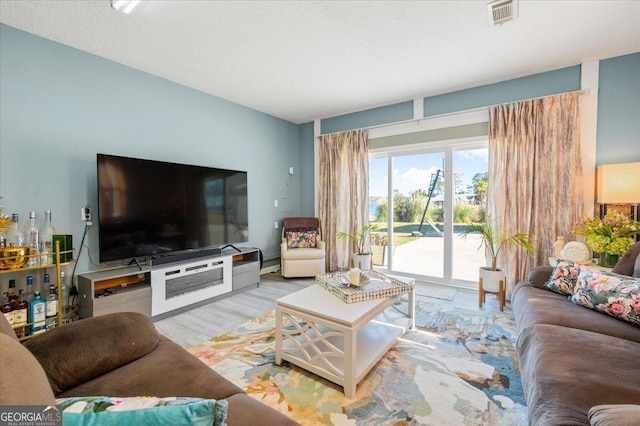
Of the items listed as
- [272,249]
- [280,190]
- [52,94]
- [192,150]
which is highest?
[52,94]

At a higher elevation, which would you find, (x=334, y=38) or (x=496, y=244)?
(x=334, y=38)

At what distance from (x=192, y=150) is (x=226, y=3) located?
1.89 metres

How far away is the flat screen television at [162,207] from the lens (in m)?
2.54

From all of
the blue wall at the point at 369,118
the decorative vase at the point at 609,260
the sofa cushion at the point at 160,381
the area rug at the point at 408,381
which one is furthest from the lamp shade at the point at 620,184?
the sofa cushion at the point at 160,381

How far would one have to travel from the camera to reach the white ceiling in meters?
2.05

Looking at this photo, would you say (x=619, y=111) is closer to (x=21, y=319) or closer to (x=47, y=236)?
(x=47, y=236)

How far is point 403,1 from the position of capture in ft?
6.49

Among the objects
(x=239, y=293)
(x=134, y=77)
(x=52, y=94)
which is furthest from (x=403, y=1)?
(x=239, y=293)

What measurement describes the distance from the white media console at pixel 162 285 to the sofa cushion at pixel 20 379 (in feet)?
7.43

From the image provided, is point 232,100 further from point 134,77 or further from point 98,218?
point 98,218

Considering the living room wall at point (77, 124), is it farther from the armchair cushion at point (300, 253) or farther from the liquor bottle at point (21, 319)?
the armchair cushion at point (300, 253)

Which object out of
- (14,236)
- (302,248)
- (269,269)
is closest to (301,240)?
(302,248)

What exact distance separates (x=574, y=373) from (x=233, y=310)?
277cm

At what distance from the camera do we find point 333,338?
207cm
